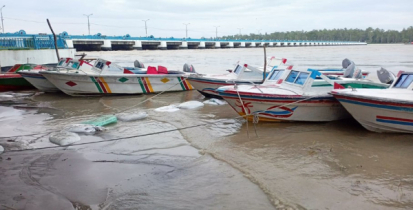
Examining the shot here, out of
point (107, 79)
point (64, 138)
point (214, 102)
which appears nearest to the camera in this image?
point (64, 138)

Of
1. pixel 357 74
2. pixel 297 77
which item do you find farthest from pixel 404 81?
pixel 297 77

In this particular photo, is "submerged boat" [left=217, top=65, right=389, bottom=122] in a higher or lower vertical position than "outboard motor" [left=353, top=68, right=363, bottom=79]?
lower

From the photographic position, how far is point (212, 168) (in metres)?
6.25

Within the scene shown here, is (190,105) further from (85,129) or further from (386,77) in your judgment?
(386,77)

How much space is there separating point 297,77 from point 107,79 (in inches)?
320

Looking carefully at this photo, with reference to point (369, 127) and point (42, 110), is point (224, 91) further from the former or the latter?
point (42, 110)

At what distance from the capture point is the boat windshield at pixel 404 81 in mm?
8758

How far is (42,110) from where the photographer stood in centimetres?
1223

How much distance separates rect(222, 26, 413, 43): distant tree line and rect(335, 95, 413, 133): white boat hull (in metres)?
145

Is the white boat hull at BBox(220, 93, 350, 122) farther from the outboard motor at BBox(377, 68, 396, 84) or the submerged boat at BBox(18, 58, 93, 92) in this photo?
the submerged boat at BBox(18, 58, 93, 92)

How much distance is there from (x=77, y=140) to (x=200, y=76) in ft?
21.8

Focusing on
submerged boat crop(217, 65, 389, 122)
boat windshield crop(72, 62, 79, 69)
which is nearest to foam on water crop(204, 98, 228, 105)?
submerged boat crop(217, 65, 389, 122)

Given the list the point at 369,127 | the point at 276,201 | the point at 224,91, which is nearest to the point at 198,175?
the point at 276,201

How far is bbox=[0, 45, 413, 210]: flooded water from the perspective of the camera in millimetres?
4941
